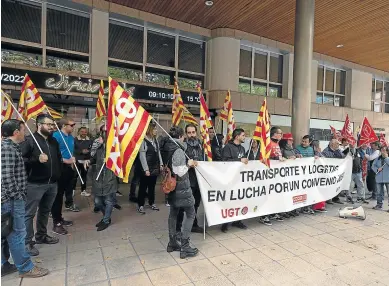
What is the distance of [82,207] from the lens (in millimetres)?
6266

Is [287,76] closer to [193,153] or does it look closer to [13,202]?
[193,153]

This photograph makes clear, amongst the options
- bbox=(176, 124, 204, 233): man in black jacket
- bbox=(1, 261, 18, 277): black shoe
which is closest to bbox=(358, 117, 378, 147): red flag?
bbox=(176, 124, 204, 233): man in black jacket

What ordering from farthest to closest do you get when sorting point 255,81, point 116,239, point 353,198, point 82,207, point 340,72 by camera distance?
point 340,72
point 255,81
point 353,198
point 82,207
point 116,239

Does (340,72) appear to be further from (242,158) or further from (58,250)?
(58,250)

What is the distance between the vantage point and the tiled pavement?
3287 millimetres

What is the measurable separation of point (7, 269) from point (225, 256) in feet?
9.29

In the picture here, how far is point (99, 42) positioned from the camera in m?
9.43

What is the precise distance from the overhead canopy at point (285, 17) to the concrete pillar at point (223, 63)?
26.2 inches

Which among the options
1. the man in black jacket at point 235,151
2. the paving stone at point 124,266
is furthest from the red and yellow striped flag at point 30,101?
the man in black jacket at point 235,151

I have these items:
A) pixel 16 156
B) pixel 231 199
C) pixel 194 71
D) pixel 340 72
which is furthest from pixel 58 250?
pixel 340 72

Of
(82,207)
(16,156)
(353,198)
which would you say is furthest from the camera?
(353,198)

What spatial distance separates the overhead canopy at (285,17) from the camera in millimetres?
9117

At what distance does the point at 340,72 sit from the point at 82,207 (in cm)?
1543

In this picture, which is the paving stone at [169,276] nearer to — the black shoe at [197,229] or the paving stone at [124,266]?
the paving stone at [124,266]
